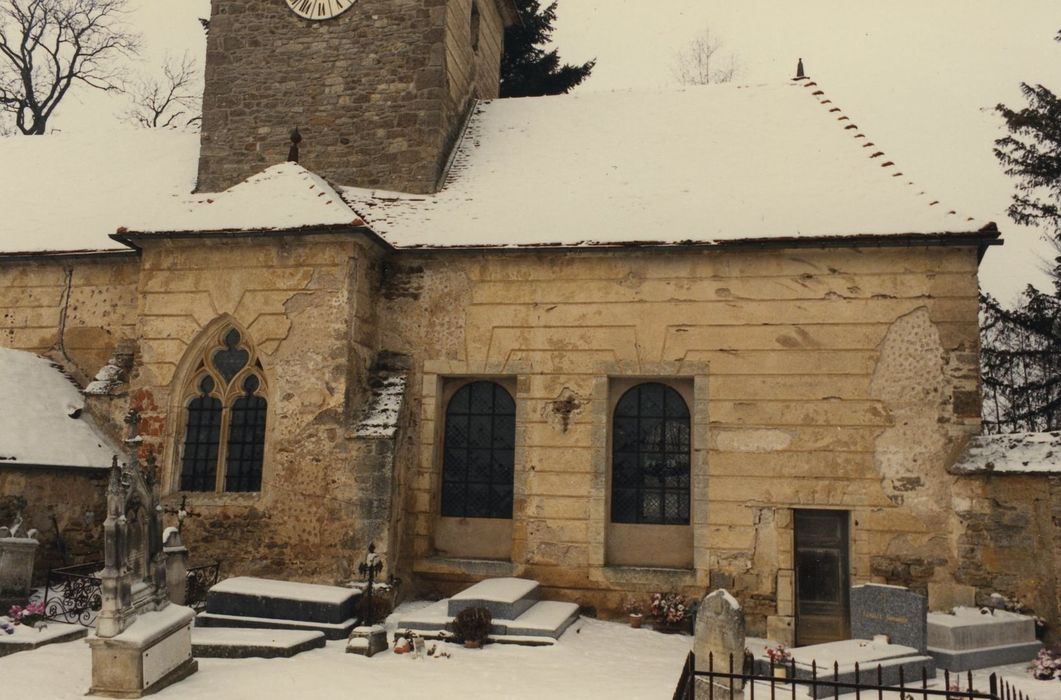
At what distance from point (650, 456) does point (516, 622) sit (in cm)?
351

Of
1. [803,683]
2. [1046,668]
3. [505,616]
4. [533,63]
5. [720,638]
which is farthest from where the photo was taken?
[533,63]

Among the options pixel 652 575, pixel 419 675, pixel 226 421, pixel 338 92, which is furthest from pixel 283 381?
pixel 338 92

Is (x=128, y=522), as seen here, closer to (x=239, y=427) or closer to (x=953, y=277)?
(x=239, y=427)

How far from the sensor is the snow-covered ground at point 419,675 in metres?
8.64

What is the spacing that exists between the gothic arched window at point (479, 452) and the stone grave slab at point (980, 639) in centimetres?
597

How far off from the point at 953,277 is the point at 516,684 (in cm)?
811

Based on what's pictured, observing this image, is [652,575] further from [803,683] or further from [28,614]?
[28,614]

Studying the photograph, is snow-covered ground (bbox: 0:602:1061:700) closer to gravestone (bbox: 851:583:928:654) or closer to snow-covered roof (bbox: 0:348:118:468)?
gravestone (bbox: 851:583:928:654)

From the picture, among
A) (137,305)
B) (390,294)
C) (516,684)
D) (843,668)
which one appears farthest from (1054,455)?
(137,305)

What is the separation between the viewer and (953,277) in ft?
40.8

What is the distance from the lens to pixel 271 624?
36.3 feet

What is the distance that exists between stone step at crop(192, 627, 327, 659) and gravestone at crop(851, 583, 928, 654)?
638 centimetres

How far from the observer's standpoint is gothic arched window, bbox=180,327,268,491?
529 inches

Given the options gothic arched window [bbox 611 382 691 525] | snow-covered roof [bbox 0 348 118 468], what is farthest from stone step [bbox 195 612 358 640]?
gothic arched window [bbox 611 382 691 525]
